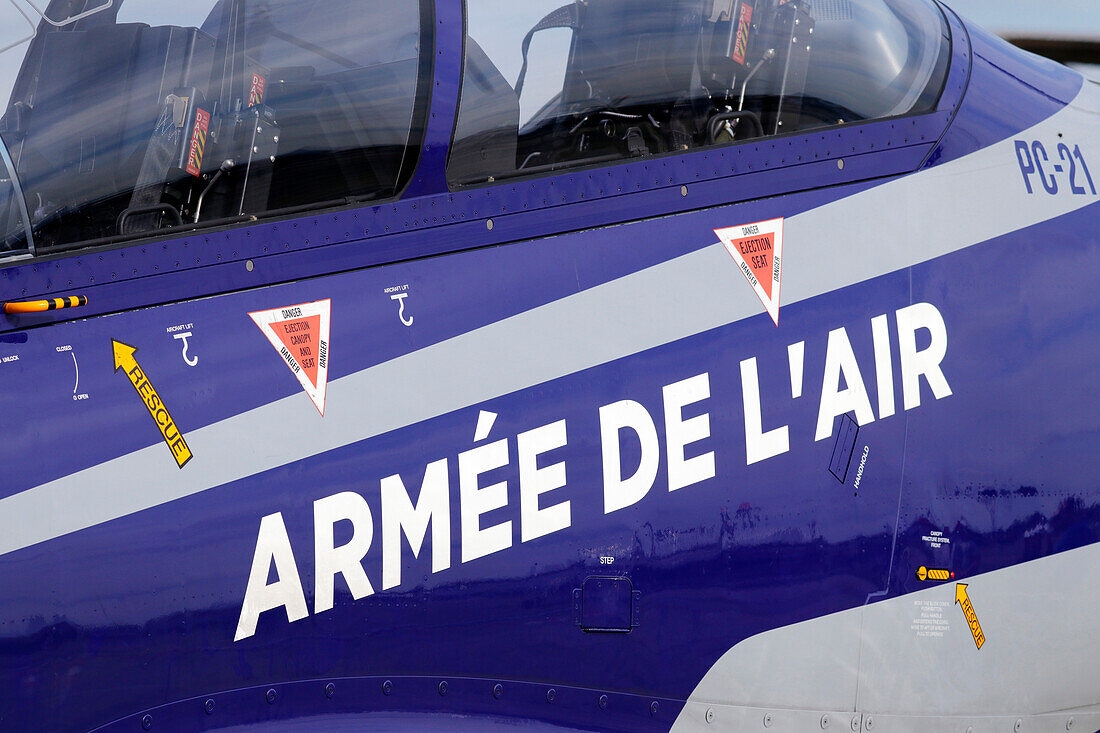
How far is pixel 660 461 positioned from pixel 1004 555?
1403 millimetres

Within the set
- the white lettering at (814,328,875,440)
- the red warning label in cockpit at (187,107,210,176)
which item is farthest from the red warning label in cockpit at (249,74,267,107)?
the white lettering at (814,328,875,440)

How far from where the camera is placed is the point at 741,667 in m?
3.49

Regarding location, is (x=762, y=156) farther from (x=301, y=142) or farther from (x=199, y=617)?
(x=199, y=617)

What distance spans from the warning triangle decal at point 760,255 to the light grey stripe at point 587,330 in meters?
0.03

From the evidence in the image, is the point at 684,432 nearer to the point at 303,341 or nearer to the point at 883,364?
the point at 883,364

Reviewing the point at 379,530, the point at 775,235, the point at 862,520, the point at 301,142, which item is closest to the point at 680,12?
the point at 775,235

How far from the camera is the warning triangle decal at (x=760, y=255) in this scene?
11.8 ft

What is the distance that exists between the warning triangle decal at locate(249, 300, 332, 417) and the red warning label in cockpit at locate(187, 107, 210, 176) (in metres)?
0.53

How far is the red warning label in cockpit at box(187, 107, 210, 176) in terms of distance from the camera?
3299mm

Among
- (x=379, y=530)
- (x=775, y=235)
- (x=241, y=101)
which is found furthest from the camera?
(x=775, y=235)

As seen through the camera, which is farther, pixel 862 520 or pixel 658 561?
pixel 862 520

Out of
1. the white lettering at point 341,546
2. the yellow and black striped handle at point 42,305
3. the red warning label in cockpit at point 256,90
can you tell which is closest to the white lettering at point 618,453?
the white lettering at point 341,546

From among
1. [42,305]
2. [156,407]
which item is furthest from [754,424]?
[42,305]

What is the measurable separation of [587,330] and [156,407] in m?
1.28
